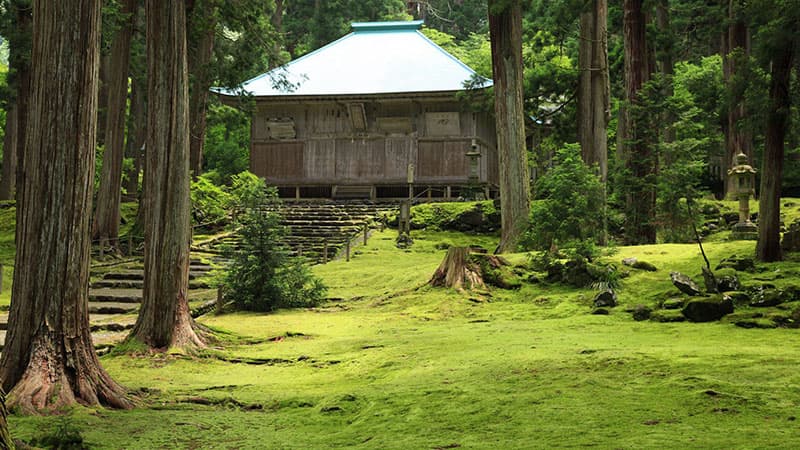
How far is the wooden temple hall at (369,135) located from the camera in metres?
30.4

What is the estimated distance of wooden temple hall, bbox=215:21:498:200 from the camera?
30.4 metres

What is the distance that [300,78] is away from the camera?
105ft

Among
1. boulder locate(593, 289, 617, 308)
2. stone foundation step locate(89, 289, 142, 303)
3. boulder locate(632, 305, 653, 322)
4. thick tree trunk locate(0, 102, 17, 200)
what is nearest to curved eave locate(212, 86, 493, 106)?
thick tree trunk locate(0, 102, 17, 200)

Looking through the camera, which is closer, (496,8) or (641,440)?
(641,440)

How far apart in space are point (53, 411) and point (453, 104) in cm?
2493

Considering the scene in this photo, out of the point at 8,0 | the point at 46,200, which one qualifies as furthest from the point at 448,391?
the point at 8,0

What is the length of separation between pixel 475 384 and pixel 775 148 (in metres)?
8.19

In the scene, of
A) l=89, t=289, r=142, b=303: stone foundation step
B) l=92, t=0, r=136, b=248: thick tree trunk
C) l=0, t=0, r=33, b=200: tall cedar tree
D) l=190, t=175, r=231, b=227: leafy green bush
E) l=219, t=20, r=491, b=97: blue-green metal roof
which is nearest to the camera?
l=89, t=289, r=142, b=303: stone foundation step

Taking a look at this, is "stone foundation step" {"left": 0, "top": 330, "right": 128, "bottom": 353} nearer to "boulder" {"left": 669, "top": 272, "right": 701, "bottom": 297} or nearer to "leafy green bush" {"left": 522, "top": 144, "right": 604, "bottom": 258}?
"leafy green bush" {"left": 522, "top": 144, "right": 604, "bottom": 258}

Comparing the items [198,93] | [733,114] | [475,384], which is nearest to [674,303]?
[475,384]

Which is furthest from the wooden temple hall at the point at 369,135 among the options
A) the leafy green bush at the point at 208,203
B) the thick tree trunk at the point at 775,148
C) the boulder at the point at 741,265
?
the boulder at the point at 741,265

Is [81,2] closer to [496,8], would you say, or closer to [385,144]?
[496,8]

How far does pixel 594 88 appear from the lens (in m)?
20.8

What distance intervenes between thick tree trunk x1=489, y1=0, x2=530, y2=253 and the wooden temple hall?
1092 cm
